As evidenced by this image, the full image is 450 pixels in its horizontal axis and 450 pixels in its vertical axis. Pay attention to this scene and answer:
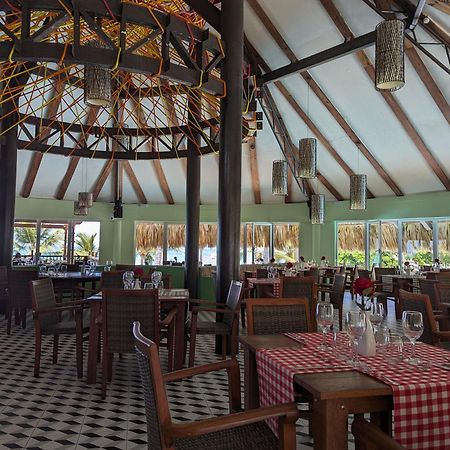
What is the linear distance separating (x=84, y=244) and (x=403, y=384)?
14421 mm

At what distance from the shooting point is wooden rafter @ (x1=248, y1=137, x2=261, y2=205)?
45.5 ft

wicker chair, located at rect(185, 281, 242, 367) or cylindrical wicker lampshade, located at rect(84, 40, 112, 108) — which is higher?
cylindrical wicker lampshade, located at rect(84, 40, 112, 108)

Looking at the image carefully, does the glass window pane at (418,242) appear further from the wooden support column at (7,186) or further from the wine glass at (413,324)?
the wine glass at (413,324)

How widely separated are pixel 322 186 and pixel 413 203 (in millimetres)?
2760

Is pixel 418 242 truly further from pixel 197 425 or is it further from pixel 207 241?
pixel 197 425

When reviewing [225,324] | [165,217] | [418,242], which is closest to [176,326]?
[225,324]

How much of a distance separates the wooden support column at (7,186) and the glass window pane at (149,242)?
6942 millimetres

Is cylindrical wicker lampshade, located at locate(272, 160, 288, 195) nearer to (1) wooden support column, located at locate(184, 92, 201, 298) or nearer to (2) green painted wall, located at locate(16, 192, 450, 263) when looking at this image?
(1) wooden support column, located at locate(184, 92, 201, 298)

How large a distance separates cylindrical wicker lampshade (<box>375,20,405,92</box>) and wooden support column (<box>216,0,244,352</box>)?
68.0 inches

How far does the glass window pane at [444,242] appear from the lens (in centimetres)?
1296

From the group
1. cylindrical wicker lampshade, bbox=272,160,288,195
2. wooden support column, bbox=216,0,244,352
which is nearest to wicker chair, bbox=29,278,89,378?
wooden support column, bbox=216,0,244,352

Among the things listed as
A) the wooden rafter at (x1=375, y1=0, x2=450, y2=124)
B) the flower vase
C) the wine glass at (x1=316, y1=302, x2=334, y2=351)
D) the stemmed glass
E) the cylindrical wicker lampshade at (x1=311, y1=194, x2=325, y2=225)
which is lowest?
the flower vase

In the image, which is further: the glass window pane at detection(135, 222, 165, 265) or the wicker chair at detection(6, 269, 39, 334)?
the glass window pane at detection(135, 222, 165, 265)

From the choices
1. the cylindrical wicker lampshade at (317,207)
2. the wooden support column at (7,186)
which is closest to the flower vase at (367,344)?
the wooden support column at (7,186)
